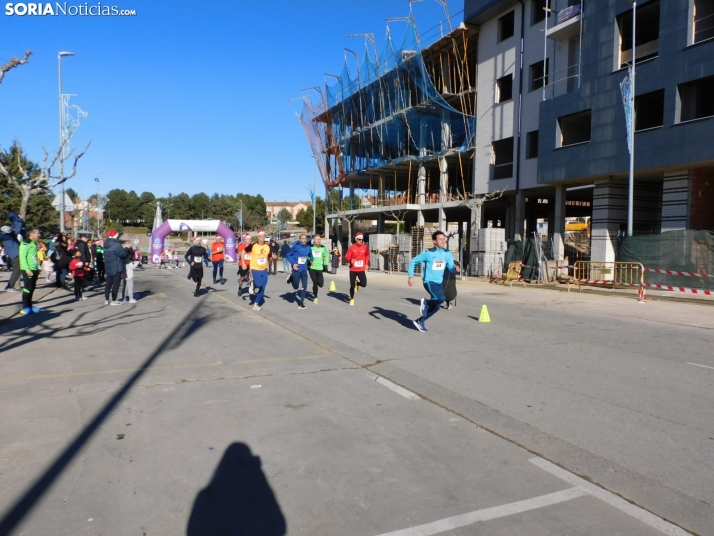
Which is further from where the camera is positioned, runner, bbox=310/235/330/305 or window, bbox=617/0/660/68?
window, bbox=617/0/660/68

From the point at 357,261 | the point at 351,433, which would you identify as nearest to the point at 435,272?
the point at 357,261

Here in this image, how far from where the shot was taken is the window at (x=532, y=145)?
3117 cm

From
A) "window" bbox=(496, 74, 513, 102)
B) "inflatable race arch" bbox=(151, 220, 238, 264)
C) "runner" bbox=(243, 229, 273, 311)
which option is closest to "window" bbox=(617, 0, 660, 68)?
"window" bbox=(496, 74, 513, 102)

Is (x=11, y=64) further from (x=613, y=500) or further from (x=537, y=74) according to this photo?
(x=537, y=74)

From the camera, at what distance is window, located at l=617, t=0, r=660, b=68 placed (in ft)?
78.4

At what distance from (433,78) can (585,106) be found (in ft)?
60.3

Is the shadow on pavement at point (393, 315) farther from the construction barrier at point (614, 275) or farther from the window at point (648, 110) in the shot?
the window at point (648, 110)

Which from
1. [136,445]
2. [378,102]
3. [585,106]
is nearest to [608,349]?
[136,445]

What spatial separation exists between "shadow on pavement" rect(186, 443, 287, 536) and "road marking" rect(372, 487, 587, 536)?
0.75 metres

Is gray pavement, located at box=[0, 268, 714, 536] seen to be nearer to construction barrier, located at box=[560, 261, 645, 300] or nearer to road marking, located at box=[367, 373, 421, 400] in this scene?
road marking, located at box=[367, 373, 421, 400]

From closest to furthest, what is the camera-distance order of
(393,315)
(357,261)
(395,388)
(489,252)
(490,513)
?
1. (490,513)
2. (395,388)
3. (393,315)
4. (357,261)
5. (489,252)

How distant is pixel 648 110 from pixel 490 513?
26127 millimetres

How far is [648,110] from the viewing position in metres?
25.0

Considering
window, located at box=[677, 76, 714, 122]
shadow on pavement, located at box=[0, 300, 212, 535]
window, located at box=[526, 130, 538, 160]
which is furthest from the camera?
window, located at box=[526, 130, 538, 160]
